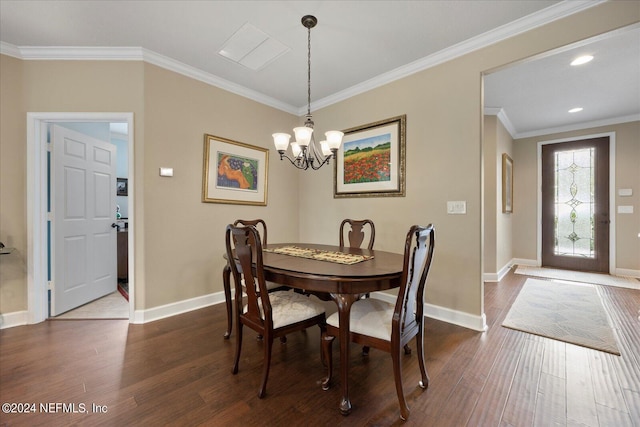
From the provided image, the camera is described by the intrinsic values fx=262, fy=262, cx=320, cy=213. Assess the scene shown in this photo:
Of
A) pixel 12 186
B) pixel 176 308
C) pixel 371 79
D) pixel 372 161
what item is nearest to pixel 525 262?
pixel 372 161

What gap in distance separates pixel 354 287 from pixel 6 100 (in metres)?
3.55

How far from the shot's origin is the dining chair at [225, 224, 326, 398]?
60.1 inches

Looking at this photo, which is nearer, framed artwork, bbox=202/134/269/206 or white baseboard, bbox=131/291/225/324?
white baseboard, bbox=131/291/225/324

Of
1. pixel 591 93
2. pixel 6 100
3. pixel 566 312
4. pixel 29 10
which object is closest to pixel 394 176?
pixel 566 312

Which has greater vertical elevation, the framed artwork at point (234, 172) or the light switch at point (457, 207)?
the framed artwork at point (234, 172)

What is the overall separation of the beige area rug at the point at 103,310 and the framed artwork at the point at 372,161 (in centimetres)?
281

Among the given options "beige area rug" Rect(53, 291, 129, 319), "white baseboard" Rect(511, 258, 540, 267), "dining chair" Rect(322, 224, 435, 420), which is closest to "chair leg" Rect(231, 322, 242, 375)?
"dining chair" Rect(322, 224, 435, 420)

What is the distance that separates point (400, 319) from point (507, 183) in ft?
14.7

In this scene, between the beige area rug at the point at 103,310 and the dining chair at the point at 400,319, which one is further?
the beige area rug at the point at 103,310

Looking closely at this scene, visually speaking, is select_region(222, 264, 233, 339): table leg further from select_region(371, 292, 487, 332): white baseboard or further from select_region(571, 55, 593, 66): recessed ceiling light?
select_region(571, 55, 593, 66): recessed ceiling light

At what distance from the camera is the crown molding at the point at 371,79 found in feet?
6.60

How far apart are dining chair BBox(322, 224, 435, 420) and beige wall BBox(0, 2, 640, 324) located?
1181mm

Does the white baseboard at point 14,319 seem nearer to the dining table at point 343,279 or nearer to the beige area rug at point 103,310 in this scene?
the beige area rug at point 103,310

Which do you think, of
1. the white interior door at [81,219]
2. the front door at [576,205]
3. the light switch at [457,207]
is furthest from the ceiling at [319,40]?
the front door at [576,205]
